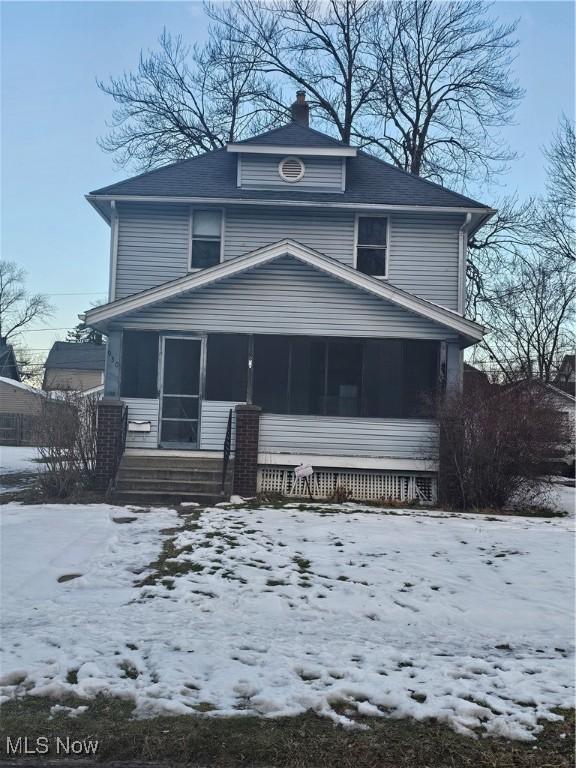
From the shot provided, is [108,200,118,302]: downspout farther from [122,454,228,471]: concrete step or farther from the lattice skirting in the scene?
the lattice skirting

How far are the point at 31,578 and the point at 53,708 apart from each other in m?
2.74

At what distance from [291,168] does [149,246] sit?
391 cm

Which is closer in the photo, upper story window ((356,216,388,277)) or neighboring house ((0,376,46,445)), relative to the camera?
neighboring house ((0,376,46,445))

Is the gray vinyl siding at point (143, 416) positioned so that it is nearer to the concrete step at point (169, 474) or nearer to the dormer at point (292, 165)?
the concrete step at point (169, 474)

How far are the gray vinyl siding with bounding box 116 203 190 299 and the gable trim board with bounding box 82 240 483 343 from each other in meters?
2.69

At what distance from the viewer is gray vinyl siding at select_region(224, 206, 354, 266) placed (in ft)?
51.3

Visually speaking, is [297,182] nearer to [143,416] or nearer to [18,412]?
[143,416]

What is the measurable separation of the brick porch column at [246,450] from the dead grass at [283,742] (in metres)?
8.31

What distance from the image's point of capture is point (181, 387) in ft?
44.6

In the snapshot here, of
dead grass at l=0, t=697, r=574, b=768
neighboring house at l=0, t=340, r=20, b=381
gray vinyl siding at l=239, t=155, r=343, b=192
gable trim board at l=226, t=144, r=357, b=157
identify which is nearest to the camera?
dead grass at l=0, t=697, r=574, b=768

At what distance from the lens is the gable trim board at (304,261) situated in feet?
42.5

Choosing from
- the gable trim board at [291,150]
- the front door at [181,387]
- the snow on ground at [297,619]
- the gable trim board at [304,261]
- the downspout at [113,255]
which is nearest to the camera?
the snow on ground at [297,619]

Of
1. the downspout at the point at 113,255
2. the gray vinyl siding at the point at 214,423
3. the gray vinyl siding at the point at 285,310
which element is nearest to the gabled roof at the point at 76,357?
the downspout at the point at 113,255

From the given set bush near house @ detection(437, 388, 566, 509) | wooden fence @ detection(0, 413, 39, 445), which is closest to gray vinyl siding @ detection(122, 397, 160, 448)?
bush near house @ detection(437, 388, 566, 509)
